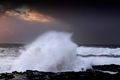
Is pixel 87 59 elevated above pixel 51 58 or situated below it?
above

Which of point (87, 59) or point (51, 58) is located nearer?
point (51, 58)

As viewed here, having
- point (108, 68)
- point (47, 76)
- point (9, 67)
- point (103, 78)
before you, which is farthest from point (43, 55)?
point (103, 78)

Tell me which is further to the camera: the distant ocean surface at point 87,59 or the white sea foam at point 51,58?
the distant ocean surface at point 87,59

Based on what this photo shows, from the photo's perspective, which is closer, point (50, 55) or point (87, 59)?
point (50, 55)

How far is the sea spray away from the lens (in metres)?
20.4

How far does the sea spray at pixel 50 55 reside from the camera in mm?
20359

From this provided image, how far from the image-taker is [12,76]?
15727 millimetres

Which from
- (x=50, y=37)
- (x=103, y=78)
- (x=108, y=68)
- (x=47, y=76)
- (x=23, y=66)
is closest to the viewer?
(x=103, y=78)

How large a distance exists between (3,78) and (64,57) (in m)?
7.14

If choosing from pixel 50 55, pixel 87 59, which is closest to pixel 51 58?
pixel 50 55

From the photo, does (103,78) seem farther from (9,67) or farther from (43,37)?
(43,37)

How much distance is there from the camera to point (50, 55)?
22.2 meters

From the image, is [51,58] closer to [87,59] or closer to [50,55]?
[50,55]

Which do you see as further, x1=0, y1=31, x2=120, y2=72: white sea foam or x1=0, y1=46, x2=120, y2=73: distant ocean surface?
Answer: x1=0, y1=46, x2=120, y2=73: distant ocean surface
